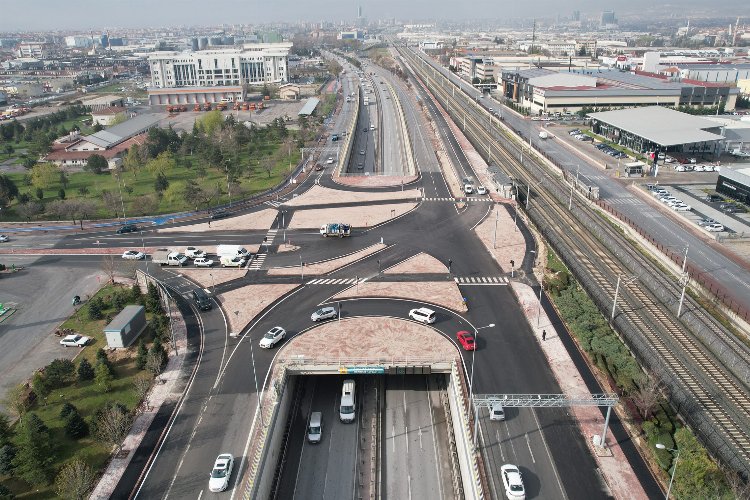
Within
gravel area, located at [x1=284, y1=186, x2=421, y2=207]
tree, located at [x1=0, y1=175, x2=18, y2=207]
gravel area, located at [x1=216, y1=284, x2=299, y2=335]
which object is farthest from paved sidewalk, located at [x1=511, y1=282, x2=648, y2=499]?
tree, located at [x1=0, y1=175, x2=18, y2=207]

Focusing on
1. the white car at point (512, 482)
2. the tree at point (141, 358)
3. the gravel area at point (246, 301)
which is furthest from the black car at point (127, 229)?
the white car at point (512, 482)

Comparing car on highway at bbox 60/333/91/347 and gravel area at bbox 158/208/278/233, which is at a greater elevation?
gravel area at bbox 158/208/278/233

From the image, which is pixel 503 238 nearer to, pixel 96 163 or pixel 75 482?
pixel 75 482

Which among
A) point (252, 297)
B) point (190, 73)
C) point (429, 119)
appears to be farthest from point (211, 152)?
point (190, 73)

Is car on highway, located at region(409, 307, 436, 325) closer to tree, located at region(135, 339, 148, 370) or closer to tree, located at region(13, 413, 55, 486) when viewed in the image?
tree, located at region(135, 339, 148, 370)

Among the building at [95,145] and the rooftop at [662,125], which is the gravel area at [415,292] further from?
the building at [95,145]
